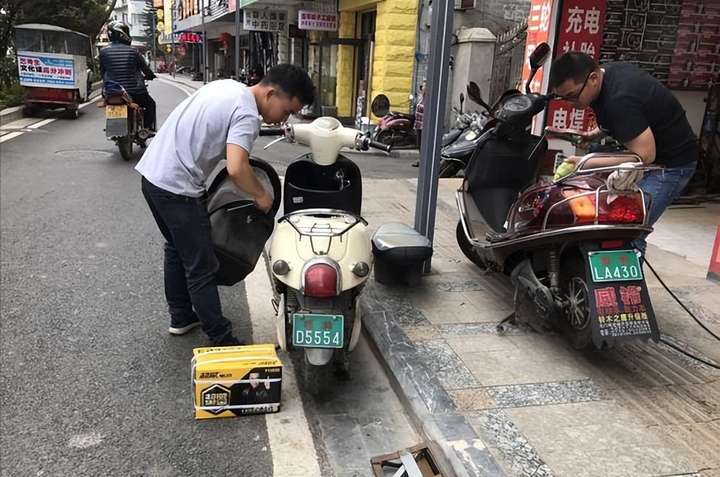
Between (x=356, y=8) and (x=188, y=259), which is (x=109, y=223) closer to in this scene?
(x=188, y=259)

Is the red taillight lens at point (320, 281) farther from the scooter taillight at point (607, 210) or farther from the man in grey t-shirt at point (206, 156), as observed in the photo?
the scooter taillight at point (607, 210)

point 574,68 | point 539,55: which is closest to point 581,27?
point 539,55

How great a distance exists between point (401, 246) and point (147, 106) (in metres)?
7.13

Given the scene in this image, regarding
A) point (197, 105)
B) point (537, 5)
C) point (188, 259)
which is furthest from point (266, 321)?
point (537, 5)

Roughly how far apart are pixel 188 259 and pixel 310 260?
81cm

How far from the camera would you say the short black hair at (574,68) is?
3.46 metres

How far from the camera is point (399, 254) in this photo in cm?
419

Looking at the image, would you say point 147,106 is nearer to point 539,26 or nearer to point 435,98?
point 539,26

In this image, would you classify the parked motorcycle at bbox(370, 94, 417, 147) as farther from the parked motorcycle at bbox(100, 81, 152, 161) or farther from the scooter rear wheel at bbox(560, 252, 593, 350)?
the scooter rear wheel at bbox(560, 252, 593, 350)

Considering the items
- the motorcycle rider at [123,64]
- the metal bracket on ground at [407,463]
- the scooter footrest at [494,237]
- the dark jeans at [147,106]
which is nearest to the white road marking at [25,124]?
the dark jeans at [147,106]

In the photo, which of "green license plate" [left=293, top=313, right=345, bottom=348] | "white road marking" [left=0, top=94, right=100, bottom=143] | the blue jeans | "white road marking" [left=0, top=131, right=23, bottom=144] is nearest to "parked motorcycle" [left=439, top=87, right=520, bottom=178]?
the blue jeans

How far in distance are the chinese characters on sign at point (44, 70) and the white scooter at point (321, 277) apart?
12.7m

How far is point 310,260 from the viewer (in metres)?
3.02

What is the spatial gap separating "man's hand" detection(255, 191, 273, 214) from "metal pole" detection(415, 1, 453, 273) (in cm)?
156
